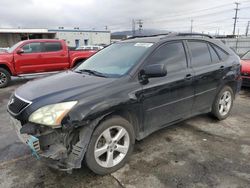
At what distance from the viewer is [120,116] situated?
9.77 feet

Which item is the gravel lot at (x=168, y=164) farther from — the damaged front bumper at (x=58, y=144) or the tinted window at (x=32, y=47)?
the tinted window at (x=32, y=47)

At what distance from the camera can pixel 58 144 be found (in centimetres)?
254

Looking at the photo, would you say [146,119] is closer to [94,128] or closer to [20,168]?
[94,128]

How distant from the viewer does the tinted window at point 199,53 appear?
4020mm

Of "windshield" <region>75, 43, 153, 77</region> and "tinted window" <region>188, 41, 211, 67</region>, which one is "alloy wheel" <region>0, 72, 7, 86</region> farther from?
"tinted window" <region>188, 41, 211, 67</region>

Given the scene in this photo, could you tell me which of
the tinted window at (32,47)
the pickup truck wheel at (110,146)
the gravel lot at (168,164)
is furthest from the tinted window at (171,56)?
the tinted window at (32,47)

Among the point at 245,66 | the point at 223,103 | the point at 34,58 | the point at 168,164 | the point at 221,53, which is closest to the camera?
the point at 168,164

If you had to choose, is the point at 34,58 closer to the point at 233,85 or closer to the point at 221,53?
the point at 221,53

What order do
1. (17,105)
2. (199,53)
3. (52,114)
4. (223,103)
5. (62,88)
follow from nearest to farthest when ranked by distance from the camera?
(52,114) → (17,105) → (62,88) → (199,53) → (223,103)

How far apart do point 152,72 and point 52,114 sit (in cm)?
139

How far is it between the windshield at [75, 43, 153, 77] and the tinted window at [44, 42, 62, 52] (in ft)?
20.1

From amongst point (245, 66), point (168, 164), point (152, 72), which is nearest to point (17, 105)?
point (152, 72)

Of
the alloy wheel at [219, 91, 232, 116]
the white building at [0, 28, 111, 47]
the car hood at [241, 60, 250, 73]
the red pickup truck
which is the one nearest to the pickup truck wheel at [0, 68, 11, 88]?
the red pickup truck

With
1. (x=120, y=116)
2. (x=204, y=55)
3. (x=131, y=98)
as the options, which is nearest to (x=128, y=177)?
(x=120, y=116)
